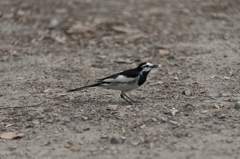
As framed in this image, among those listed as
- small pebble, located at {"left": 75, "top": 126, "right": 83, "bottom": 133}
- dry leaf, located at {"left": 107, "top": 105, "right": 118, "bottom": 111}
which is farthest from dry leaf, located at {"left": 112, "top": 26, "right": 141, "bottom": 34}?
small pebble, located at {"left": 75, "top": 126, "right": 83, "bottom": 133}

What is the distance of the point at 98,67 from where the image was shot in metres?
9.72

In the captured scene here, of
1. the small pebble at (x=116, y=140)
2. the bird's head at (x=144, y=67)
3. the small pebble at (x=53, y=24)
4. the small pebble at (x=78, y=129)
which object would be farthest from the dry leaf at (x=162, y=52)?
the small pebble at (x=116, y=140)

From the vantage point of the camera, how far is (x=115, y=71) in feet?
31.2

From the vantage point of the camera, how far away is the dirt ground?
6.21m

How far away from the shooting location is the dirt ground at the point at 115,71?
621 centimetres

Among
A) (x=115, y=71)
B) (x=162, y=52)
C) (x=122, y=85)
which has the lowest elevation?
(x=115, y=71)

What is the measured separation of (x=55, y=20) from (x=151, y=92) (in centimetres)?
491

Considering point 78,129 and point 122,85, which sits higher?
point 122,85

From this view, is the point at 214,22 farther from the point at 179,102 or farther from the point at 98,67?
the point at 179,102

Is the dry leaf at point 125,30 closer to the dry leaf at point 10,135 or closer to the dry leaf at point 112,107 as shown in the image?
the dry leaf at point 112,107

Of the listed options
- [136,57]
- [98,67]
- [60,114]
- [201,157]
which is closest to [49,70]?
[98,67]

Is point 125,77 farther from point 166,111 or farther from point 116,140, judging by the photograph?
point 116,140

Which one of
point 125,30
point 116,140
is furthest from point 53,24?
point 116,140

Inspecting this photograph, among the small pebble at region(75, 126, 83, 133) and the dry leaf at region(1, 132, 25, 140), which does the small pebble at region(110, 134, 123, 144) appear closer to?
the small pebble at region(75, 126, 83, 133)
